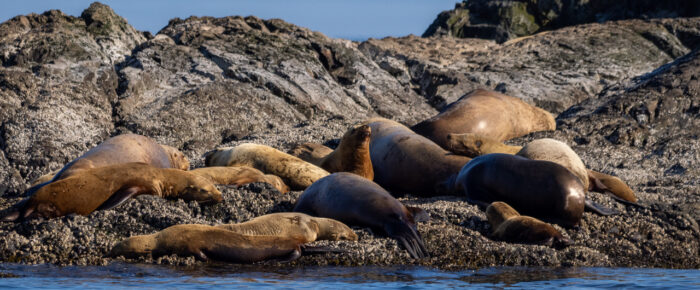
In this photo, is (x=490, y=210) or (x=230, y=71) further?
(x=230, y=71)

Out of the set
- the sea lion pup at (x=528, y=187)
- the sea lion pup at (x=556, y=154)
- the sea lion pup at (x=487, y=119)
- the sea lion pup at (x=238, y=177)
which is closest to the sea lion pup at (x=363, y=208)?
the sea lion pup at (x=238, y=177)

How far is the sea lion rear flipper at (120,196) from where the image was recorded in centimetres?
689

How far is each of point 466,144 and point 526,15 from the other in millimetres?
25168

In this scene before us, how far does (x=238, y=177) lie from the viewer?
8.79m

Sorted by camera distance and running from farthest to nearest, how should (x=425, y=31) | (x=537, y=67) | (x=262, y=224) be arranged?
(x=425, y=31)
(x=537, y=67)
(x=262, y=224)

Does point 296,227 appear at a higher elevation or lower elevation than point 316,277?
higher

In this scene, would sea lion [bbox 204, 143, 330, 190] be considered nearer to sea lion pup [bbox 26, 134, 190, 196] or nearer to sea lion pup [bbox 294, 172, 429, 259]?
sea lion pup [bbox 26, 134, 190, 196]

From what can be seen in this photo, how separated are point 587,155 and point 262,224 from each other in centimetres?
Result: 671

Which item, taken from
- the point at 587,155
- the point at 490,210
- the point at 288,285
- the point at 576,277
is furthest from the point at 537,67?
the point at 288,285

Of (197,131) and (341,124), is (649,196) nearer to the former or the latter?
(341,124)

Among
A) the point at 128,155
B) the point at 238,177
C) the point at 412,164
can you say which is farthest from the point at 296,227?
the point at 128,155

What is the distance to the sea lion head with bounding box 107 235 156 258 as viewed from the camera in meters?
5.92

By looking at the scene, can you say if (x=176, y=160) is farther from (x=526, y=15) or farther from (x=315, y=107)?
(x=526, y=15)

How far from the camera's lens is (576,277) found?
582 centimetres
